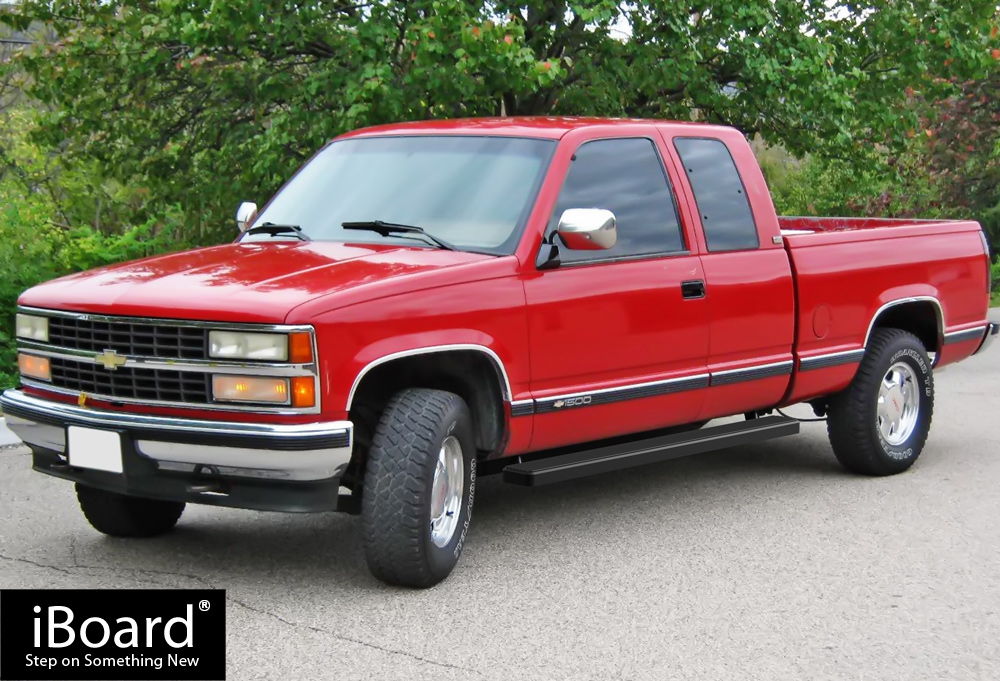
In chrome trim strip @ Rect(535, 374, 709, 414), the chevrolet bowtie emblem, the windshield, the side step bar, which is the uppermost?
the windshield

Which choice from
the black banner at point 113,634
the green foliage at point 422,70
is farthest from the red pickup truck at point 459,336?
the green foliage at point 422,70

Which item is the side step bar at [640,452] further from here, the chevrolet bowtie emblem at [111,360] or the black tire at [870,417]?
the chevrolet bowtie emblem at [111,360]

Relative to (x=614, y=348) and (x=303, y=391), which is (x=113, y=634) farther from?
(x=614, y=348)

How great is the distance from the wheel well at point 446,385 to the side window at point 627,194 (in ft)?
2.35

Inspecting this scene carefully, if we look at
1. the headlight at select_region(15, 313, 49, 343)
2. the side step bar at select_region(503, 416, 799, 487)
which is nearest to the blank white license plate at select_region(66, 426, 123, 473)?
the headlight at select_region(15, 313, 49, 343)

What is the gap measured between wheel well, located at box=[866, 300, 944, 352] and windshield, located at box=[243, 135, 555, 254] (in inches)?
114

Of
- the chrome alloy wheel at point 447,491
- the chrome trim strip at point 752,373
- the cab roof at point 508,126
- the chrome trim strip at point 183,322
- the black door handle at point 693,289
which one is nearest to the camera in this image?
the chrome trim strip at point 183,322

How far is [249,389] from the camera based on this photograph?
5.37 meters

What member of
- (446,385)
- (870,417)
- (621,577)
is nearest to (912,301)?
(870,417)

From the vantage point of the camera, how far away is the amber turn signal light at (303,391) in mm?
5320

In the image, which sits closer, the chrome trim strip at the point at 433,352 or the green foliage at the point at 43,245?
the chrome trim strip at the point at 433,352

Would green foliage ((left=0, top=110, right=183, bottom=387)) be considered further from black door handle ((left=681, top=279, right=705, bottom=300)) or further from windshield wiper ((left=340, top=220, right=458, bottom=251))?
black door handle ((left=681, top=279, right=705, bottom=300))

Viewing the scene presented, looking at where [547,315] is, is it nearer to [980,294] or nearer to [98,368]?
[98,368]

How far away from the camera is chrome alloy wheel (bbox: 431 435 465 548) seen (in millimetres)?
5887
